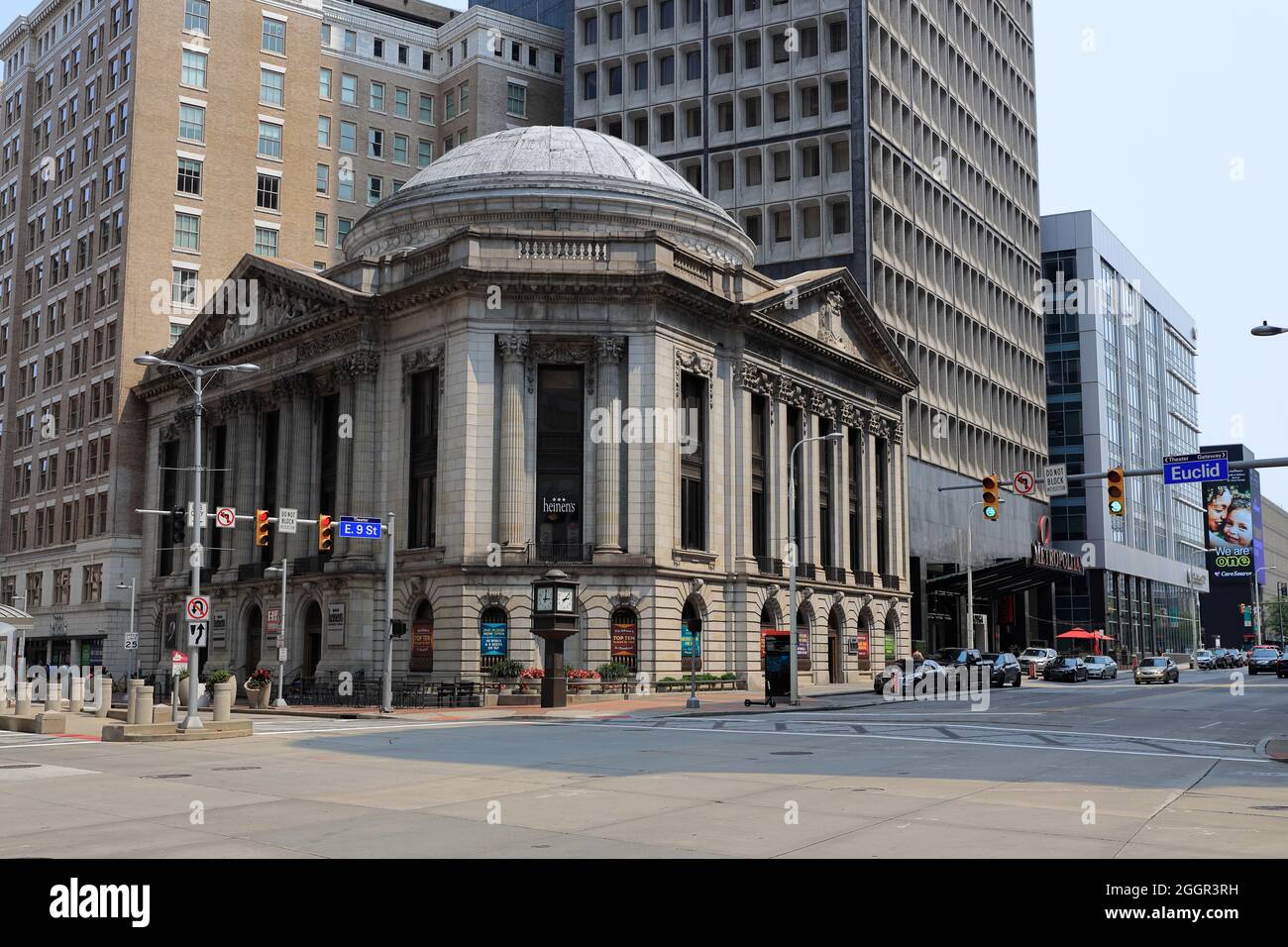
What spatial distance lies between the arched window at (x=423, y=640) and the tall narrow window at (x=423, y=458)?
287 centimetres

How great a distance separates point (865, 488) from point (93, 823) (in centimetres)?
5671

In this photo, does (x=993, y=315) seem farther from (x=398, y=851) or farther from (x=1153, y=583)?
(x=398, y=851)

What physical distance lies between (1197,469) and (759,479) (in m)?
28.1

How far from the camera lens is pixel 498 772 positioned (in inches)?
784

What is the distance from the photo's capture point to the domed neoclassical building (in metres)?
51.2

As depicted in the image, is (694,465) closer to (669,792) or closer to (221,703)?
(221,703)

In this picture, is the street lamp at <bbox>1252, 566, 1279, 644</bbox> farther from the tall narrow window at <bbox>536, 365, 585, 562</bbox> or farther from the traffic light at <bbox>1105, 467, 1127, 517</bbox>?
the traffic light at <bbox>1105, 467, 1127, 517</bbox>

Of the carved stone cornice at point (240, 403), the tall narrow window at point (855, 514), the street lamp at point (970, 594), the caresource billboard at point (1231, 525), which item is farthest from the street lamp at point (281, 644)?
the caresource billboard at point (1231, 525)

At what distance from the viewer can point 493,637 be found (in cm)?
5050

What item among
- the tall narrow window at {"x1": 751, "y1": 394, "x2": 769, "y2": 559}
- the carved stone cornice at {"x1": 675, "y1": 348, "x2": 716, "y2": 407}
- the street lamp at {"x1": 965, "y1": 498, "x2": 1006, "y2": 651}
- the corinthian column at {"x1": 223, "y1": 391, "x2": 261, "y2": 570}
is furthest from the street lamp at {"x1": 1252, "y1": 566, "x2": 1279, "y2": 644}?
the corinthian column at {"x1": 223, "y1": 391, "x2": 261, "y2": 570}

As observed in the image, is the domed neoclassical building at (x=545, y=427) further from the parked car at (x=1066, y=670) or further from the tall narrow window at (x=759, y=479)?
the parked car at (x=1066, y=670)

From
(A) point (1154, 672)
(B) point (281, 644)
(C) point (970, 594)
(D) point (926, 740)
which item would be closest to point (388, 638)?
(B) point (281, 644)

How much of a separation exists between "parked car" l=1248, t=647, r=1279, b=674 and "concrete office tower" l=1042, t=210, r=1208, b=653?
59.6ft
